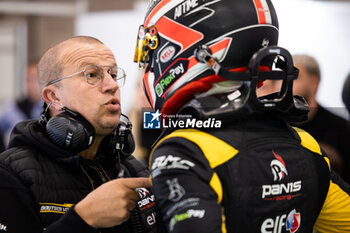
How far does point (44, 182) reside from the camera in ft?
4.74

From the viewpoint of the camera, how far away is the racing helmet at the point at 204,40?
41.2 inches

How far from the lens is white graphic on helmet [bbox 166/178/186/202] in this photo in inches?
35.2

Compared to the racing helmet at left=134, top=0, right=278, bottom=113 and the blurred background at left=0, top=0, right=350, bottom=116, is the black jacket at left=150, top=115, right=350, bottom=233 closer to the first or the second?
the racing helmet at left=134, top=0, right=278, bottom=113

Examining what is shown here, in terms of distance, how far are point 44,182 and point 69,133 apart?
18 cm

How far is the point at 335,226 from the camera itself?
3.90 ft

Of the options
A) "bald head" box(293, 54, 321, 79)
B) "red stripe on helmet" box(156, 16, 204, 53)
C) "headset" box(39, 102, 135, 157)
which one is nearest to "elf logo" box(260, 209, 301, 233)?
"red stripe on helmet" box(156, 16, 204, 53)

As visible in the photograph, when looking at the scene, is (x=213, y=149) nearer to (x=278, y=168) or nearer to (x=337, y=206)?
(x=278, y=168)

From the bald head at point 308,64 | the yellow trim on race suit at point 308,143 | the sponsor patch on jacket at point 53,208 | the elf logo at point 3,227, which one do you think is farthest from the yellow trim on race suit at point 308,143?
the bald head at point 308,64

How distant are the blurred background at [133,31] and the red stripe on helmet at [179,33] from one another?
657mm

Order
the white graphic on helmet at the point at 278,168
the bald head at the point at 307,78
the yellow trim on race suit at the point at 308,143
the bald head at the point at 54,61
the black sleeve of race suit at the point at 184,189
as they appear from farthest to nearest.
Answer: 1. the bald head at the point at 307,78
2. the bald head at the point at 54,61
3. the yellow trim on race suit at the point at 308,143
4. the white graphic on helmet at the point at 278,168
5. the black sleeve of race suit at the point at 184,189

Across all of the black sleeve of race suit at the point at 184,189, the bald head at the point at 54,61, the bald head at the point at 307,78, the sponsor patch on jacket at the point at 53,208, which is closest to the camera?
the black sleeve of race suit at the point at 184,189

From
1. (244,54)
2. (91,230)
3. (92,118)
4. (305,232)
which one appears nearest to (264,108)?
(244,54)

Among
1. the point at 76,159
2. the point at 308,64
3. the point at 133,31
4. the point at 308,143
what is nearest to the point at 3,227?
→ the point at 76,159

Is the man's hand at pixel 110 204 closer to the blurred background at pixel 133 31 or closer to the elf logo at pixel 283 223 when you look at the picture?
the elf logo at pixel 283 223
